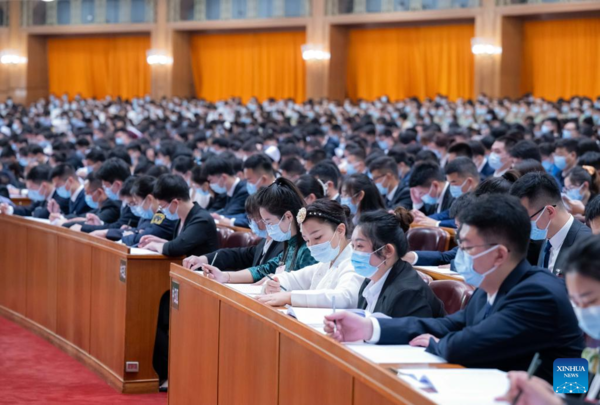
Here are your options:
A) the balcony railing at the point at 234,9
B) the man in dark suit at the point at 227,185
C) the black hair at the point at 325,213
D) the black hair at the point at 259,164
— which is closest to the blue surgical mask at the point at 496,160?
the black hair at the point at 259,164

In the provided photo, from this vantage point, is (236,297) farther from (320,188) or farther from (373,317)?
(320,188)

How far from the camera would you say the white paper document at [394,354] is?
2.90 meters

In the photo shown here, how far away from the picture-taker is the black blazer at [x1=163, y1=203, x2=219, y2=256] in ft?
18.1

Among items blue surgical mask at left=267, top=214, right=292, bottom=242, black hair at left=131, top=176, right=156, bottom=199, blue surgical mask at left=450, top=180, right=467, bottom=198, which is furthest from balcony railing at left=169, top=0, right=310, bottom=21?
blue surgical mask at left=267, top=214, right=292, bottom=242

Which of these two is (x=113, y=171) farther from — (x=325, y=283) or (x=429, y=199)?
(x=325, y=283)

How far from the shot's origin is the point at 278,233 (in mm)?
4691

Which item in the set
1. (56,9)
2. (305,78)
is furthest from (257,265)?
(56,9)

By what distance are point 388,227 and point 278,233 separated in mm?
1247

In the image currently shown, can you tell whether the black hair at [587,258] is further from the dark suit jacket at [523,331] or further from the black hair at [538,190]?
the black hair at [538,190]

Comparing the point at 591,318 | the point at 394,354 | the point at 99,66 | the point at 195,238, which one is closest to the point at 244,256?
the point at 195,238

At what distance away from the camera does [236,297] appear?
384 cm

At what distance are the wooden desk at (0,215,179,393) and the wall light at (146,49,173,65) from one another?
61.3ft

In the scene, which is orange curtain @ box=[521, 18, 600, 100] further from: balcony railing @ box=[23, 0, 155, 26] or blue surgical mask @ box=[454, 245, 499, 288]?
blue surgical mask @ box=[454, 245, 499, 288]

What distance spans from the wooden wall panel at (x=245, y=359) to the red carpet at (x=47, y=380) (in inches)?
59.5
